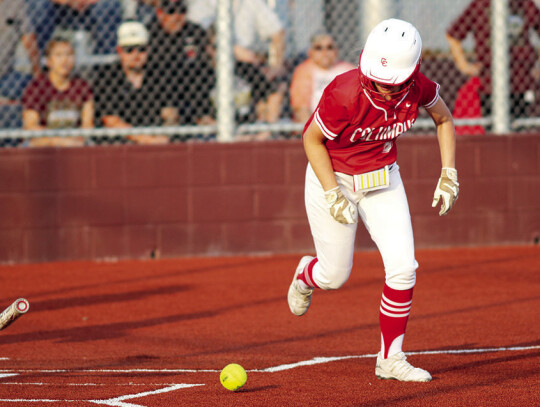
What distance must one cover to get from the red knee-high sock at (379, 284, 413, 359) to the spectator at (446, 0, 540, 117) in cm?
619

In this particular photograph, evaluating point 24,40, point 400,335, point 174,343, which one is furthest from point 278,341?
point 24,40

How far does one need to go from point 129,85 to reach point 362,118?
5.65 metres

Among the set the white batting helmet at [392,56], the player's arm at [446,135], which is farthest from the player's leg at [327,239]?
the white batting helmet at [392,56]

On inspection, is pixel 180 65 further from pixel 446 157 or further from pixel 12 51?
pixel 446 157

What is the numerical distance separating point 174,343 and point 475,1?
6183mm

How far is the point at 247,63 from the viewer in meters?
10.7

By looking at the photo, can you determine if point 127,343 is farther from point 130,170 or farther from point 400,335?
point 130,170

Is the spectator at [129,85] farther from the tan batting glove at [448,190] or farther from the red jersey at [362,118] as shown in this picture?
the tan batting glove at [448,190]

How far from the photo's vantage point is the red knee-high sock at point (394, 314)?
5.21 m

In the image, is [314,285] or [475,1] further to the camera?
[475,1]

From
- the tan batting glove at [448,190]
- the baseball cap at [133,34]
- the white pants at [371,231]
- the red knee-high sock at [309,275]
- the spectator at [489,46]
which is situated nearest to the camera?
the white pants at [371,231]

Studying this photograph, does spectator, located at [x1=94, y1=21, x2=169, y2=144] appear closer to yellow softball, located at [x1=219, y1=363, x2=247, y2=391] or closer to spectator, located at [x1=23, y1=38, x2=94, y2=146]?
spectator, located at [x1=23, y1=38, x2=94, y2=146]

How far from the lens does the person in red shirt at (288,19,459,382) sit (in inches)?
194

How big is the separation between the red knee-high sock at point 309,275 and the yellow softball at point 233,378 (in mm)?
1269
